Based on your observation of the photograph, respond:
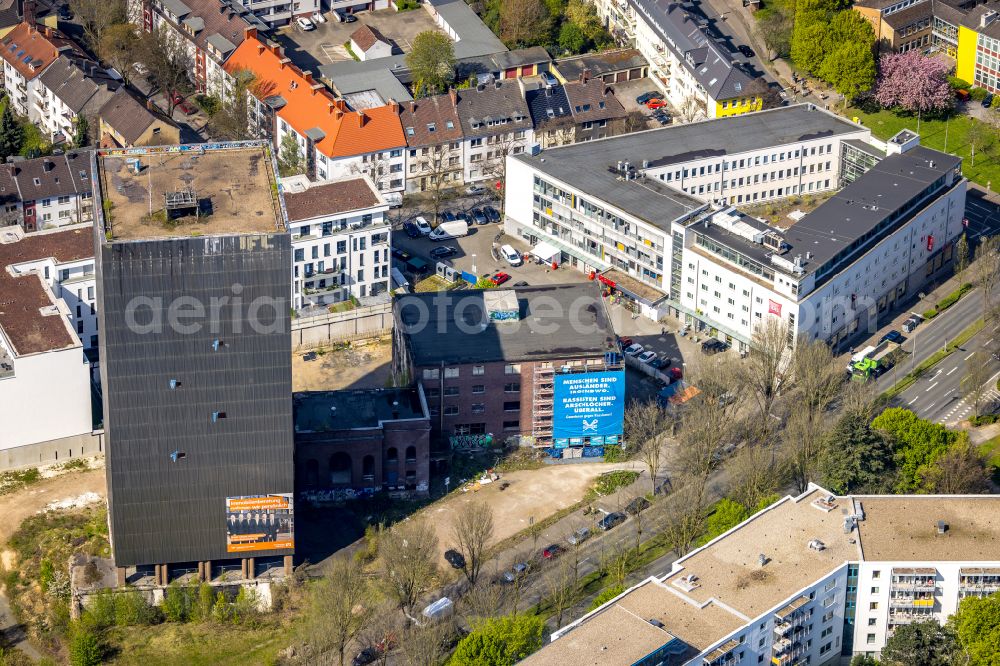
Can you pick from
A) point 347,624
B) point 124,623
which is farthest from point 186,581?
point 347,624

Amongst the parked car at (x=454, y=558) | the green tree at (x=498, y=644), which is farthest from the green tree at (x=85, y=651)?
the parked car at (x=454, y=558)

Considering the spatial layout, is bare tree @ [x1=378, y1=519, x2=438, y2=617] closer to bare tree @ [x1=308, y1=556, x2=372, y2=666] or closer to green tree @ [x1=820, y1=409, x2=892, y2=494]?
bare tree @ [x1=308, y1=556, x2=372, y2=666]

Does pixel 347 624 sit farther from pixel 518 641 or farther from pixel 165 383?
pixel 165 383

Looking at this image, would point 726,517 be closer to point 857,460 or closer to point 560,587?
point 857,460

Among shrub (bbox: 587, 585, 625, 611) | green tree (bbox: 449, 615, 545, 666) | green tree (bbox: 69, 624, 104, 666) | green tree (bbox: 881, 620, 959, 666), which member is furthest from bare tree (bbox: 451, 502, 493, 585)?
green tree (bbox: 881, 620, 959, 666)

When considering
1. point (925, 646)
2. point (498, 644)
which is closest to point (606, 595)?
point (498, 644)

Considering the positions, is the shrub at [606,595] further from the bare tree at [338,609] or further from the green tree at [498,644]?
the bare tree at [338,609]
